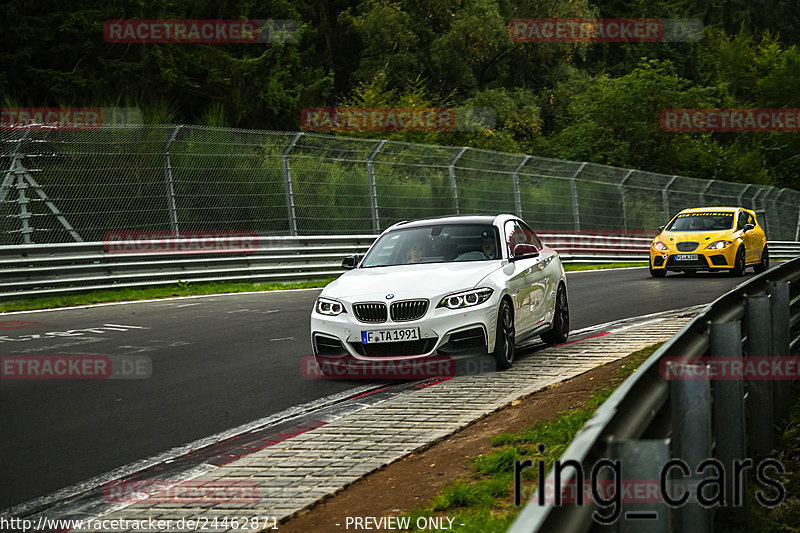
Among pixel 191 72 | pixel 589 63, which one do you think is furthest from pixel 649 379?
pixel 589 63

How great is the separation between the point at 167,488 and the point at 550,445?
2391 millimetres

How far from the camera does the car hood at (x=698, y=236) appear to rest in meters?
21.5

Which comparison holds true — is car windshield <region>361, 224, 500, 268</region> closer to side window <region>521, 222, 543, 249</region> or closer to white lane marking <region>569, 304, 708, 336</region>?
side window <region>521, 222, 543, 249</region>

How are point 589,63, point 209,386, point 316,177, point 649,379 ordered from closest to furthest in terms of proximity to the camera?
point 649,379 < point 209,386 < point 316,177 < point 589,63

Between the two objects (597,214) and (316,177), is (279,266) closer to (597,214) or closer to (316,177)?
(316,177)

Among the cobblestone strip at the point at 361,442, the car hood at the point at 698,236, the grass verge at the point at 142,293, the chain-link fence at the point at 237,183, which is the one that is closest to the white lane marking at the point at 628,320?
the cobblestone strip at the point at 361,442

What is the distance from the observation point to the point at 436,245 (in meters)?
10.9

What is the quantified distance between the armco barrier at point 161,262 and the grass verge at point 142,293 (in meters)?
0.12

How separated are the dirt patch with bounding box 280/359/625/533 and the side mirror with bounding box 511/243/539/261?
2.10m

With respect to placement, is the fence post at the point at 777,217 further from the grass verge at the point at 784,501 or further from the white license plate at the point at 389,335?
the grass verge at the point at 784,501

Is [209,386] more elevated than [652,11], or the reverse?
[652,11]

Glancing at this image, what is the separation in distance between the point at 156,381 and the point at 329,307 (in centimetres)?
175

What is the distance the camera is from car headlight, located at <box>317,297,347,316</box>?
9.68m

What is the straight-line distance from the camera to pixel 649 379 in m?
3.96
